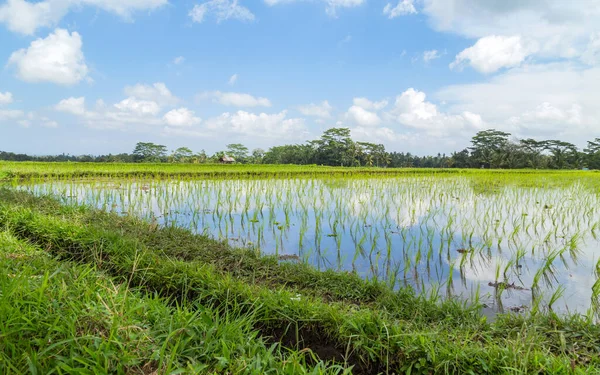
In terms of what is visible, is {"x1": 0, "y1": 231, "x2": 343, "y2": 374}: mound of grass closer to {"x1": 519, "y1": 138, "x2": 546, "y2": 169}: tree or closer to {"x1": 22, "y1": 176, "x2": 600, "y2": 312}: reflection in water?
{"x1": 22, "y1": 176, "x2": 600, "y2": 312}: reflection in water

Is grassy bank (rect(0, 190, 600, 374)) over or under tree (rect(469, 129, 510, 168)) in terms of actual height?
under

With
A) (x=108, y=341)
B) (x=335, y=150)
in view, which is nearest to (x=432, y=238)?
(x=108, y=341)

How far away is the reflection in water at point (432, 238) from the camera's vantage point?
3.29 meters

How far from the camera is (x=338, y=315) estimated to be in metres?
2.16

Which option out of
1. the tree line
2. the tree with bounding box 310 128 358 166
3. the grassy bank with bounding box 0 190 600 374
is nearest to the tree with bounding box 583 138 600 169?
the tree line

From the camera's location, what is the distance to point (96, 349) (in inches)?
54.6

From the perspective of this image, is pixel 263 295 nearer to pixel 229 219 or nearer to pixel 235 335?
pixel 235 335

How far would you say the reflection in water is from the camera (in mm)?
3293

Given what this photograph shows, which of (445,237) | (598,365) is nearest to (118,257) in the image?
(598,365)

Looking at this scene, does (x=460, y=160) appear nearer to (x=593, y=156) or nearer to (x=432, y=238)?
(x=593, y=156)

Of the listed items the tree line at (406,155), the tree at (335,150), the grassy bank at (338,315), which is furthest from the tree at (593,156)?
the grassy bank at (338,315)

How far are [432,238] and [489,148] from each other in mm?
48946

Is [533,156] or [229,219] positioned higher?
[533,156]

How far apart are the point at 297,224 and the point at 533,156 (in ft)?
146
